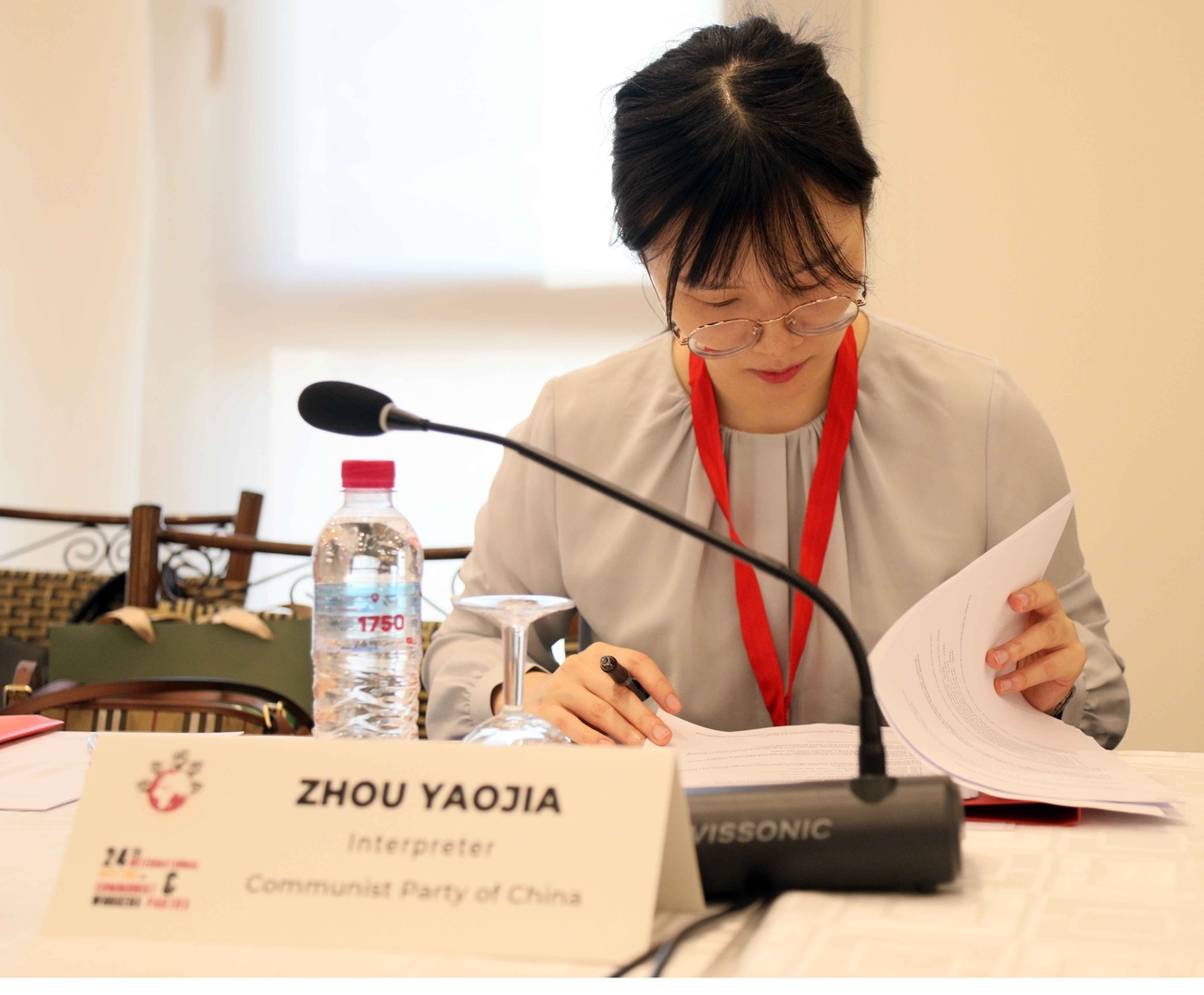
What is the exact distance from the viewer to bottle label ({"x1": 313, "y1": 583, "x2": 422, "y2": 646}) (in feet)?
3.84

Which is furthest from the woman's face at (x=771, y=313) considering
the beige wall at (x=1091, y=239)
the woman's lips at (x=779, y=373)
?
the beige wall at (x=1091, y=239)

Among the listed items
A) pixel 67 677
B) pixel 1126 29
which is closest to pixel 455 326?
pixel 67 677

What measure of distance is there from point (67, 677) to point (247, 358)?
1.43 m

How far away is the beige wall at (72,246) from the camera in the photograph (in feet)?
9.70

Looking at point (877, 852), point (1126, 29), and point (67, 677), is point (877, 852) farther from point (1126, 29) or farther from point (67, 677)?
point (1126, 29)

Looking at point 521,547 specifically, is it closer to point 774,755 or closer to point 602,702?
point 602,702

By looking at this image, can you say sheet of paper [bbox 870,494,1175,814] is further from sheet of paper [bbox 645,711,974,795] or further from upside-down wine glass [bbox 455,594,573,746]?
upside-down wine glass [bbox 455,594,573,746]

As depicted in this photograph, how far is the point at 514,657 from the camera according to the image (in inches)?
27.8

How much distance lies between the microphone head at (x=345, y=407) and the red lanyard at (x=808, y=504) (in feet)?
1.97

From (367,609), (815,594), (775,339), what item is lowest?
(367,609)

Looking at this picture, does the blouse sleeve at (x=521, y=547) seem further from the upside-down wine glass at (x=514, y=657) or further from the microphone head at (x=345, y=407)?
the microphone head at (x=345, y=407)

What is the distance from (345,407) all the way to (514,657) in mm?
201

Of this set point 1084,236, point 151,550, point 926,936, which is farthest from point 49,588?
point 1084,236

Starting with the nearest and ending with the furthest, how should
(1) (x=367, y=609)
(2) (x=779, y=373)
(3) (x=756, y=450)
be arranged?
1. (2) (x=779, y=373)
2. (3) (x=756, y=450)
3. (1) (x=367, y=609)
